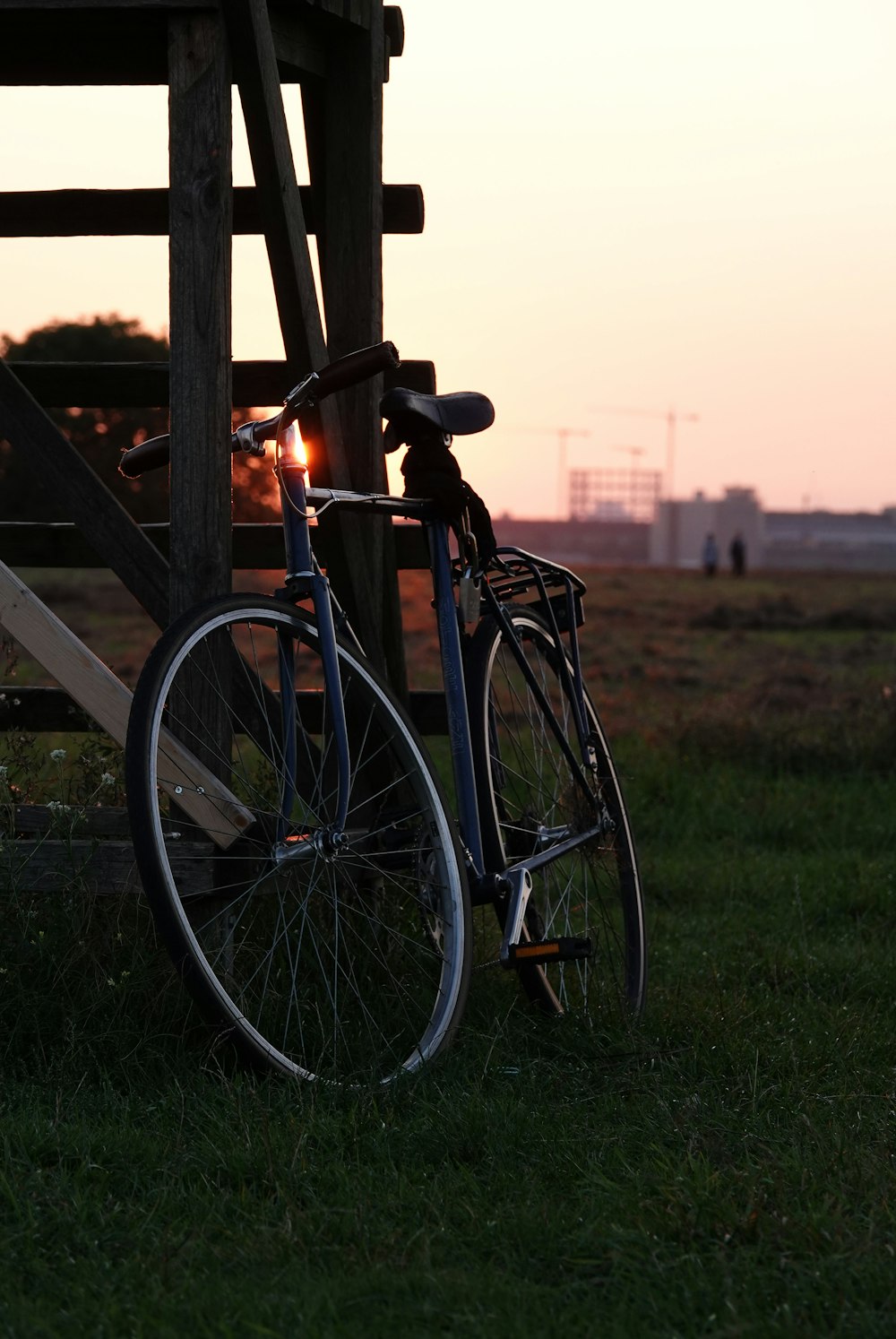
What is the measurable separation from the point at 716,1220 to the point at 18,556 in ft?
11.0

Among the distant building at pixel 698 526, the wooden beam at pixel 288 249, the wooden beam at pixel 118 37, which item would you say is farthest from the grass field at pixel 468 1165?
the distant building at pixel 698 526

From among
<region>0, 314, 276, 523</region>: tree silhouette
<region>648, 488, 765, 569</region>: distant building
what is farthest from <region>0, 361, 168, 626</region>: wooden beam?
<region>648, 488, 765, 569</region>: distant building

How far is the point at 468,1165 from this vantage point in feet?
9.75

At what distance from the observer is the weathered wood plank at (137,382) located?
450cm

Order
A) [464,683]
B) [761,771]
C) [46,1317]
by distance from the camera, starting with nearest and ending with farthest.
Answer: [46,1317]
[464,683]
[761,771]

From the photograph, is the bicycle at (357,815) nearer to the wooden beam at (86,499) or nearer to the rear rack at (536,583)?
the rear rack at (536,583)

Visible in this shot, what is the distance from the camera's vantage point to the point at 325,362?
4.21 m

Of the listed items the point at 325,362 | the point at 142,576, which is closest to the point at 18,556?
the point at 142,576

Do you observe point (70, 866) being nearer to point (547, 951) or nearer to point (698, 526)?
point (547, 951)

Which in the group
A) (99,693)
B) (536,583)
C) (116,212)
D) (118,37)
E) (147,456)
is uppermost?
(118,37)

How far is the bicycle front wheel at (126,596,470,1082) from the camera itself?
339 centimetres

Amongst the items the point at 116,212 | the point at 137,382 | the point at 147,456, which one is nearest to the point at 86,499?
the point at 147,456

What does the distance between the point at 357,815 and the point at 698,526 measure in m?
195

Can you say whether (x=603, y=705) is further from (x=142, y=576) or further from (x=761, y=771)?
(x=142, y=576)
